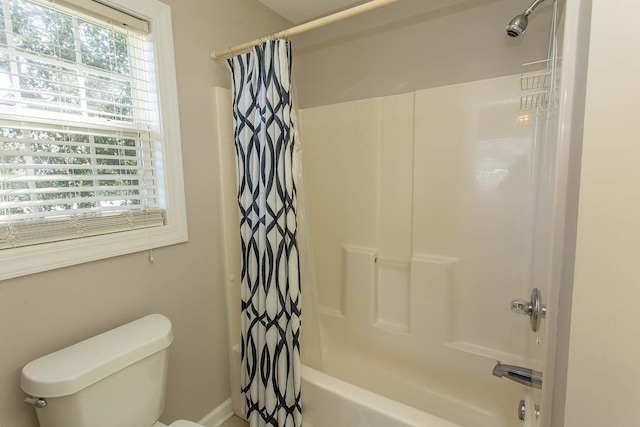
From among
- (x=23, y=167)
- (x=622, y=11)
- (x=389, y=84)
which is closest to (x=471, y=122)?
(x=389, y=84)

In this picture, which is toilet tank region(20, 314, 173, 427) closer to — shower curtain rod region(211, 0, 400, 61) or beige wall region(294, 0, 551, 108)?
shower curtain rod region(211, 0, 400, 61)

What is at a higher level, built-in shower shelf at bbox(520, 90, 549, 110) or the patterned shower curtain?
built-in shower shelf at bbox(520, 90, 549, 110)

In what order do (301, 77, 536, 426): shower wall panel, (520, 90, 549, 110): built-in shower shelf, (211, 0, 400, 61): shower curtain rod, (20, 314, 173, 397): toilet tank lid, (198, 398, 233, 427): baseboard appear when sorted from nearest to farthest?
(20, 314, 173, 397): toilet tank lid → (211, 0, 400, 61): shower curtain rod → (520, 90, 549, 110): built-in shower shelf → (301, 77, 536, 426): shower wall panel → (198, 398, 233, 427): baseboard

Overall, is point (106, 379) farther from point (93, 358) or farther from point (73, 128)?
point (73, 128)

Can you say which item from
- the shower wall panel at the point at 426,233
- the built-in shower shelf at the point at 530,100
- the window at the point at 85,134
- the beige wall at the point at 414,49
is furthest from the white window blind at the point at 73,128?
the built-in shower shelf at the point at 530,100

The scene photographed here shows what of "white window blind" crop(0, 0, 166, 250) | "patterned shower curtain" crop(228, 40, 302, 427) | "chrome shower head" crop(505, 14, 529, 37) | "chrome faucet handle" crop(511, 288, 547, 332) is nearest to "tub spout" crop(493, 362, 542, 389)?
"chrome faucet handle" crop(511, 288, 547, 332)

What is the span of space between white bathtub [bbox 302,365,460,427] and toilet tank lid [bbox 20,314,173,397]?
2.31 ft

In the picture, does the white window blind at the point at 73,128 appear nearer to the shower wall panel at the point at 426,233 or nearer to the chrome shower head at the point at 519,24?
the shower wall panel at the point at 426,233

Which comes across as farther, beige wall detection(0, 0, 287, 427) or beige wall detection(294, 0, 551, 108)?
beige wall detection(294, 0, 551, 108)

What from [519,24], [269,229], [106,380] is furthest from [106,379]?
[519,24]

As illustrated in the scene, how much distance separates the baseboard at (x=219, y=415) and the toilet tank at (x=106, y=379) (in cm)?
57

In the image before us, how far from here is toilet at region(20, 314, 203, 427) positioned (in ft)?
2.93

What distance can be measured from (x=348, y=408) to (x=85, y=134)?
155 centimetres

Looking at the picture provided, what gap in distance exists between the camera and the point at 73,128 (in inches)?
43.7
